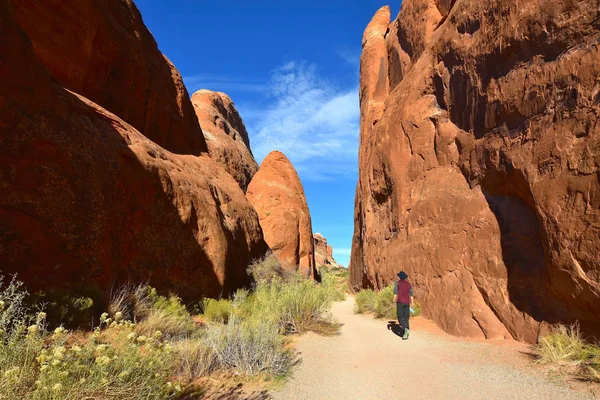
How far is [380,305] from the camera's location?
1062cm

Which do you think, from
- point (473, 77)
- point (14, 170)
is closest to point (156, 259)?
point (14, 170)

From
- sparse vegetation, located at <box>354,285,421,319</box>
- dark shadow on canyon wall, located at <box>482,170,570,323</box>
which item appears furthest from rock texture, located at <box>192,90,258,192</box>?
dark shadow on canyon wall, located at <box>482,170,570,323</box>

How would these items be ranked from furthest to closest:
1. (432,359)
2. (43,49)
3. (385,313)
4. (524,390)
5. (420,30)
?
(420,30)
(385,313)
(43,49)
(432,359)
(524,390)

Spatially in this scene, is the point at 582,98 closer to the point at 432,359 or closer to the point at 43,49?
the point at 432,359

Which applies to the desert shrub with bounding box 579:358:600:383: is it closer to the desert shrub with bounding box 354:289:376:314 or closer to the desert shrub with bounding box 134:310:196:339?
the desert shrub with bounding box 134:310:196:339

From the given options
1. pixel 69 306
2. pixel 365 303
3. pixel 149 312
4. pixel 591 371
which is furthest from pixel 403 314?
pixel 69 306

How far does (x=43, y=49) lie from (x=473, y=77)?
1206 centimetres

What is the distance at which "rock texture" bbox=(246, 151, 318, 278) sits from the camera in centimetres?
2169

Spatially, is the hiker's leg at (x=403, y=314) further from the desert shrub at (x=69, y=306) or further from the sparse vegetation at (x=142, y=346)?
the desert shrub at (x=69, y=306)

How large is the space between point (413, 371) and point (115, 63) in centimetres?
1267

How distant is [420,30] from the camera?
14305 mm

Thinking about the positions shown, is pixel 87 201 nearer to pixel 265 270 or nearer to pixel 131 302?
pixel 131 302

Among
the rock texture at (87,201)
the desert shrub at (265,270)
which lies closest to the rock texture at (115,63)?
the rock texture at (87,201)

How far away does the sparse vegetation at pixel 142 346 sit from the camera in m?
2.33
